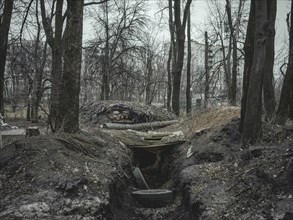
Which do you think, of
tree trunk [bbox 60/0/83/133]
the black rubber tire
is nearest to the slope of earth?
the black rubber tire

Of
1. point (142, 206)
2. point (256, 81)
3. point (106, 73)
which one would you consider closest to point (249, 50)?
point (256, 81)

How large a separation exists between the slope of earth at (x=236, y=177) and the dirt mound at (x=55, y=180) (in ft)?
4.76

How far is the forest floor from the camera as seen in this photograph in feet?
→ 15.6

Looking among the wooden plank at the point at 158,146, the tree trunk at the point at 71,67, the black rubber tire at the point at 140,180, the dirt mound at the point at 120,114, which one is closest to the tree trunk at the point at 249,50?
the black rubber tire at the point at 140,180

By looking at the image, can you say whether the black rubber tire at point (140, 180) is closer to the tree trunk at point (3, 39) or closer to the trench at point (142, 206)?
the trench at point (142, 206)

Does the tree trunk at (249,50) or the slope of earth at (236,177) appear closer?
the slope of earth at (236,177)

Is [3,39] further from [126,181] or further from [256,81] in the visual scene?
[256,81]

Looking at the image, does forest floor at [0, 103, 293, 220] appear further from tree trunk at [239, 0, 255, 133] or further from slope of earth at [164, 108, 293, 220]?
tree trunk at [239, 0, 255, 133]

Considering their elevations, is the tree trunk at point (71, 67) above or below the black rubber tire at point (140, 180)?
above

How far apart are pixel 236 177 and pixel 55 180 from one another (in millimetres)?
2827

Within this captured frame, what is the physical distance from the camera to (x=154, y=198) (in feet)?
23.0

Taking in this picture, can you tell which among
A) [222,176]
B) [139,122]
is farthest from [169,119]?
[222,176]

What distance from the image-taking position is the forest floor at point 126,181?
476cm

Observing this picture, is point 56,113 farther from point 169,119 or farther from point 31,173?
point 169,119
